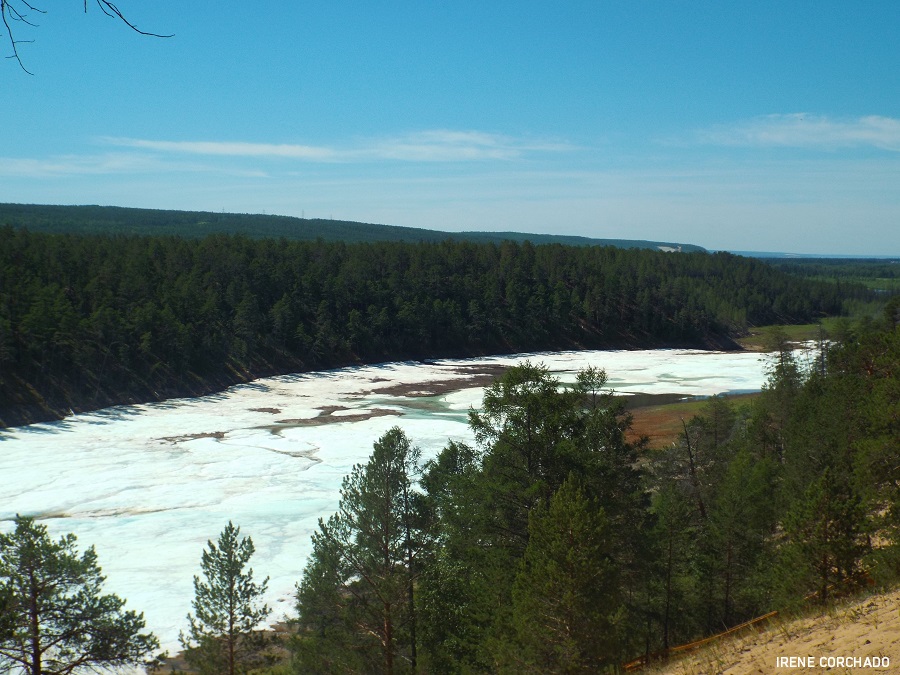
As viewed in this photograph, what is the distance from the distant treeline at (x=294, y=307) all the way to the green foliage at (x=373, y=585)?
44.8 metres

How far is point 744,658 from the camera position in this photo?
11227mm

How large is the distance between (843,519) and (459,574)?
8470 mm

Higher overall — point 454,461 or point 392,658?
point 454,461

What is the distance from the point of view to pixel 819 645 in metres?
10.5

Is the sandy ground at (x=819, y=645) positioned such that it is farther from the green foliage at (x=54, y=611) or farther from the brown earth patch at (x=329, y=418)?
the brown earth patch at (x=329, y=418)

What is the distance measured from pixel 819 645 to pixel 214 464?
116 feet

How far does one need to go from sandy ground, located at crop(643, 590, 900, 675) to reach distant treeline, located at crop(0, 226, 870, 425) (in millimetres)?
53242

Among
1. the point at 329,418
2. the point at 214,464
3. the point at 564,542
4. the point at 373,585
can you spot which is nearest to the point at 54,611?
the point at 373,585

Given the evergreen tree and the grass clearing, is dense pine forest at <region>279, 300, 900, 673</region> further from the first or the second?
the grass clearing

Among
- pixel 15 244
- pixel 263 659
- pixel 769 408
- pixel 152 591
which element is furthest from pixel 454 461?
pixel 15 244

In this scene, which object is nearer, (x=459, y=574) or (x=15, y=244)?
(x=459, y=574)

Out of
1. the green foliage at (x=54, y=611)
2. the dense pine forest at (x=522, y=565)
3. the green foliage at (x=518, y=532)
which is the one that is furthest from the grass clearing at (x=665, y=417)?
the green foliage at (x=54, y=611)

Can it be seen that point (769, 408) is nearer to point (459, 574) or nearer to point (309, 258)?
point (459, 574)

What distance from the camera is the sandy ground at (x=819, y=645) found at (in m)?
9.55
